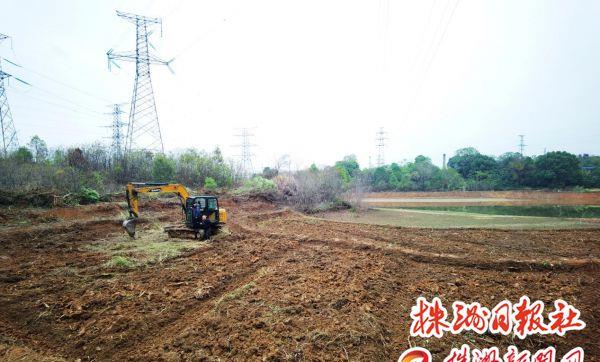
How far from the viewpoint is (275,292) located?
6047 millimetres

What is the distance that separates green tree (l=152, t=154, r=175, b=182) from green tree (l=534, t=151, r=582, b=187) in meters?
41.6

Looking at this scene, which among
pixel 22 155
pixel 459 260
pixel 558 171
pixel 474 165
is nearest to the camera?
pixel 459 260

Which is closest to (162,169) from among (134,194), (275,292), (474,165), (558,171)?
(134,194)

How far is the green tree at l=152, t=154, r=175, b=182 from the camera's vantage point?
23.0 metres

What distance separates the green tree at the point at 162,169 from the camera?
23000mm

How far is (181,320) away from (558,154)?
4599 centimetres

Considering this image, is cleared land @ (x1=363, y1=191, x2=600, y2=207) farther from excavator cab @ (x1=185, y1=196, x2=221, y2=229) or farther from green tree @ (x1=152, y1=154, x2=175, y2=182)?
excavator cab @ (x1=185, y1=196, x2=221, y2=229)

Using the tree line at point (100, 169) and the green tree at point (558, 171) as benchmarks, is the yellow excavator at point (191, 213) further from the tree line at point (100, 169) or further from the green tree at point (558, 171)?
the green tree at point (558, 171)

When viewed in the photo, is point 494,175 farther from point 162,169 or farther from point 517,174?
point 162,169

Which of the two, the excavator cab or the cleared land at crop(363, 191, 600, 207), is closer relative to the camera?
the excavator cab

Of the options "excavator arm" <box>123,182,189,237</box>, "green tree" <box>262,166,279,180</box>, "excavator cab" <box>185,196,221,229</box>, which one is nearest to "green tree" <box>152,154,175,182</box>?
"green tree" <box>262,166,279,180</box>

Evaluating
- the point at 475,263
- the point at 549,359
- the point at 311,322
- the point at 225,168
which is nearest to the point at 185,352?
the point at 311,322

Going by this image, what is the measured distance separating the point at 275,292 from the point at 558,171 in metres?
43.2

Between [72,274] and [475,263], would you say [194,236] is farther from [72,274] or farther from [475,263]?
[475,263]
